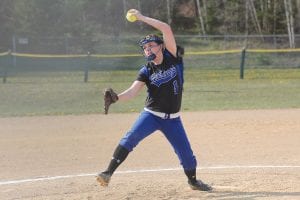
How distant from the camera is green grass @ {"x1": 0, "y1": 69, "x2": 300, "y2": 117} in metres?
15.6

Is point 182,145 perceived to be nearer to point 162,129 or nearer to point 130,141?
point 162,129

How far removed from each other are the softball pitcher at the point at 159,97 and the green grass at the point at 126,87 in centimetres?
820

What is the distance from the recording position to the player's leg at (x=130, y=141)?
6.39 metres

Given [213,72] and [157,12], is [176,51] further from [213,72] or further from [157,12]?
[157,12]

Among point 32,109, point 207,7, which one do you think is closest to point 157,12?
point 207,7

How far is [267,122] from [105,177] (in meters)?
6.84

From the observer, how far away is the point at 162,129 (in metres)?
6.57

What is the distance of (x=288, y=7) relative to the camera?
147ft

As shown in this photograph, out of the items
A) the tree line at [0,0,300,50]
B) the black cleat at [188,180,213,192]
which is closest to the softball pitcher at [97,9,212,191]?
the black cleat at [188,180,213,192]

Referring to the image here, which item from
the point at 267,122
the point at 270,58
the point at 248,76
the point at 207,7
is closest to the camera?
the point at 267,122

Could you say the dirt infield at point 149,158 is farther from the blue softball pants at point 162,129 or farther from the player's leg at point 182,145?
the blue softball pants at point 162,129

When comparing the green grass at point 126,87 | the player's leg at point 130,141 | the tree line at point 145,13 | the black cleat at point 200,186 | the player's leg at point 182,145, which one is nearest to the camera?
the player's leg at point 130,141

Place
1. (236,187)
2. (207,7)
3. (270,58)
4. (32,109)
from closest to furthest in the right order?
1. (236,187)
2. (32,109)
3. (270,58)
4. (207,7)

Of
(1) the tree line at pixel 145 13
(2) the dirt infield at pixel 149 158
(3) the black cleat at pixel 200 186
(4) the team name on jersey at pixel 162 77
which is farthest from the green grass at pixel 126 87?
(1) the tree line at pixel 145 13
